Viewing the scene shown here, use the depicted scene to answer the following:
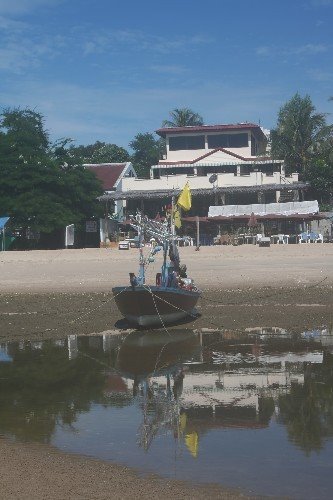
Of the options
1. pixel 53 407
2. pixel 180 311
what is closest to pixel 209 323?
pixel 180 311

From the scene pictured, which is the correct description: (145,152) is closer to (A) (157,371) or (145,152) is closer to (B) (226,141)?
(B) (226,141)

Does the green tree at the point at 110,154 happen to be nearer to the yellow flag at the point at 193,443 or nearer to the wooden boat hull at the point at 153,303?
the wooden boat hull at the point at 153,303

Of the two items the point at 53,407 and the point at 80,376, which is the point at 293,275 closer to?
the point at 80,376

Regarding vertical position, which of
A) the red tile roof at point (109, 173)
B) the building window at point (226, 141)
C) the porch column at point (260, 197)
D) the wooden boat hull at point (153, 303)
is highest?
the building window at point (226, 141)

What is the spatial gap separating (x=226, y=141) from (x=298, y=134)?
6.31m

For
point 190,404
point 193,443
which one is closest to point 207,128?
point 190,404

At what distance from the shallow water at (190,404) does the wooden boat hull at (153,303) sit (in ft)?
2.68

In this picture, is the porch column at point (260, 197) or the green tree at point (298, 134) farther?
the green tree at point (298, 134)

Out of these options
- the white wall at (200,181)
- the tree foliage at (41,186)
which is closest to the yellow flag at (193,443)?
the tree foliage at (41,186)

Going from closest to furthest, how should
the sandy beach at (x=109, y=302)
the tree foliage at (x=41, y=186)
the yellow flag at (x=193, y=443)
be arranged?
the sandy beach at (x=109, y=302) < the yellow flag at (x=193, y=443) < the tree foliage at (x=41, y=186)

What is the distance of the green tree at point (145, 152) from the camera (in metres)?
81.2

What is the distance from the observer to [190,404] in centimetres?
1244

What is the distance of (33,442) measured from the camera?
33.4 feet

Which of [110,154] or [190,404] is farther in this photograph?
[110,154]
